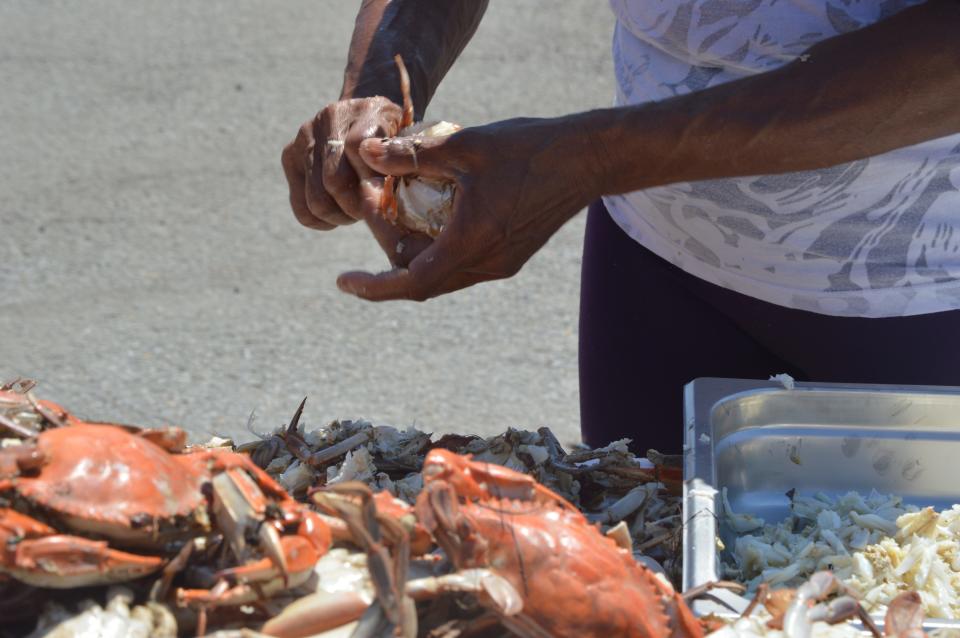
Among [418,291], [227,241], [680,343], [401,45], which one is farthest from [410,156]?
[227,241]

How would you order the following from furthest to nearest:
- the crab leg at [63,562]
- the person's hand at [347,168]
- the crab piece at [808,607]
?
the person's hand at [347,168] → the crab piece at [808,607] → the crab leg at [63,562]

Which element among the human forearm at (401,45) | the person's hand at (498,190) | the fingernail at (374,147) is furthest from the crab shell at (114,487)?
the human forearm at (401,45)

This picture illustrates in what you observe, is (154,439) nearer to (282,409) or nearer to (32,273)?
(282,409)

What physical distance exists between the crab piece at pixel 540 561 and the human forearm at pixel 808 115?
607 mm

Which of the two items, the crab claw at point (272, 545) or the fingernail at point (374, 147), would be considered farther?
the fingernail at point (374, 147)

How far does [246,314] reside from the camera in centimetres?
448

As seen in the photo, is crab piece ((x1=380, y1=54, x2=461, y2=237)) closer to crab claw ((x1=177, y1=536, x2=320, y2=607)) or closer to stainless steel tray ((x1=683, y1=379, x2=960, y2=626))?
stainless steel tray ((x1=683, y1=379, x2=960, y2=626))

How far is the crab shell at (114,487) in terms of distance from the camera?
1.04m

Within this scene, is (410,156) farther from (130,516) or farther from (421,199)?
(130,516)

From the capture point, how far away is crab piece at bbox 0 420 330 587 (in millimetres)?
1027

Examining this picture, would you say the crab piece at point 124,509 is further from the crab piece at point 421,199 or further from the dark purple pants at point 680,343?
the dark purple pants at point 680,343

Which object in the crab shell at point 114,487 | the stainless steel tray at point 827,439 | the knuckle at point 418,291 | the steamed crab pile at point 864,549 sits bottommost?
the steamed crab pile at point 864,549

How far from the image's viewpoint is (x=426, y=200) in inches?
69.7

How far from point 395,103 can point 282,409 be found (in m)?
2.14
